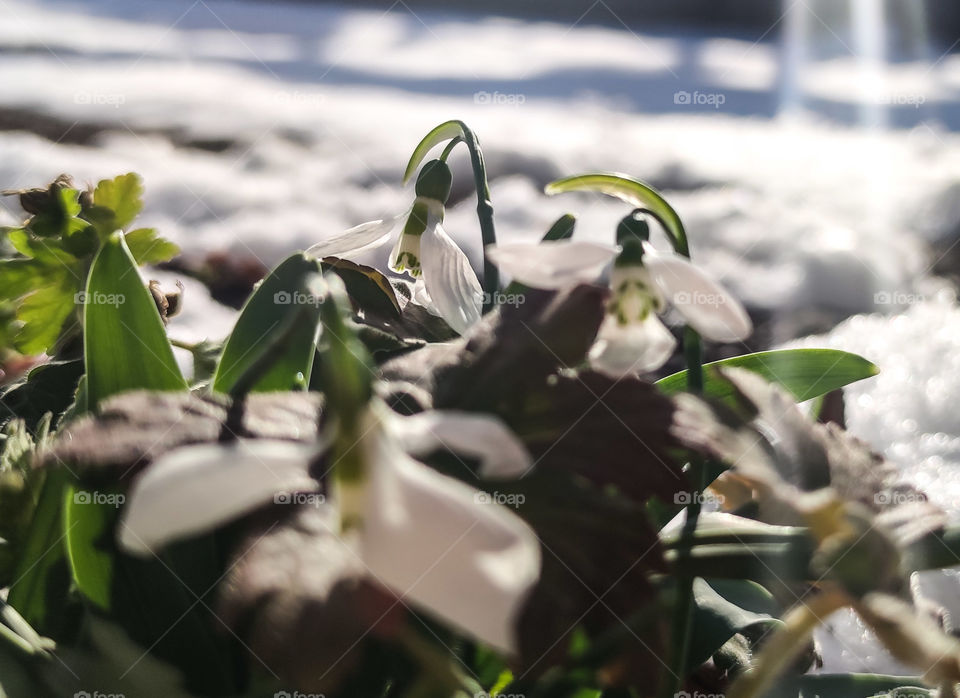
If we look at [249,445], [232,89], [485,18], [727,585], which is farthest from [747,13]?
[249,445]

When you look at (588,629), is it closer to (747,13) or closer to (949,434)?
(949,434)

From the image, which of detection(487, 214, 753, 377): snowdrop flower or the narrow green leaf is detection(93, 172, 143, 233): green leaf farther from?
detection(487, 214, 753, 377): snowdrop flower
